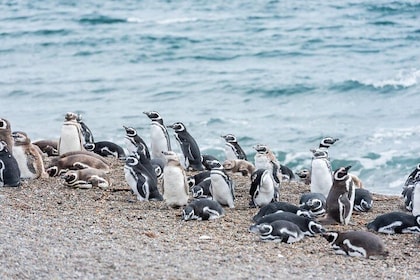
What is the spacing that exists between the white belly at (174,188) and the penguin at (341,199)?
1612 mm

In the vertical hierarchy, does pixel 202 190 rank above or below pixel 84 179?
below

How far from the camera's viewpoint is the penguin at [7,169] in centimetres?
1110

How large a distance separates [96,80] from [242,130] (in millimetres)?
8075

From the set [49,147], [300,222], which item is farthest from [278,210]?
[49,147]

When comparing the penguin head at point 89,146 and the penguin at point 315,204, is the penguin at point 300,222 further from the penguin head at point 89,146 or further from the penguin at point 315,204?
the penguin head at point 89,146

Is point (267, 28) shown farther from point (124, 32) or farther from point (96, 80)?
point (96, 80)

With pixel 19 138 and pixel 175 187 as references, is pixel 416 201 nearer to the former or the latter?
pixel 175 187

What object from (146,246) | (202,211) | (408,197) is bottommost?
(408,197)

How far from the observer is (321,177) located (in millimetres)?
11469

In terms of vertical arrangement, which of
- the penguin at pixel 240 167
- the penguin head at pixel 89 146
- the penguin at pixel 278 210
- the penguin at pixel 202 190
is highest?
the penguin at pixel 278 210

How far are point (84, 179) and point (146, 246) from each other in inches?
124

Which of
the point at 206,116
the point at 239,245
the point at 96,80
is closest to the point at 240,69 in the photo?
the point at 96,80

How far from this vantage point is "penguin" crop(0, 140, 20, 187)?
36.4 feet

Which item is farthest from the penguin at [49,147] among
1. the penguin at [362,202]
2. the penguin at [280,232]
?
the penguin at [280,232]
